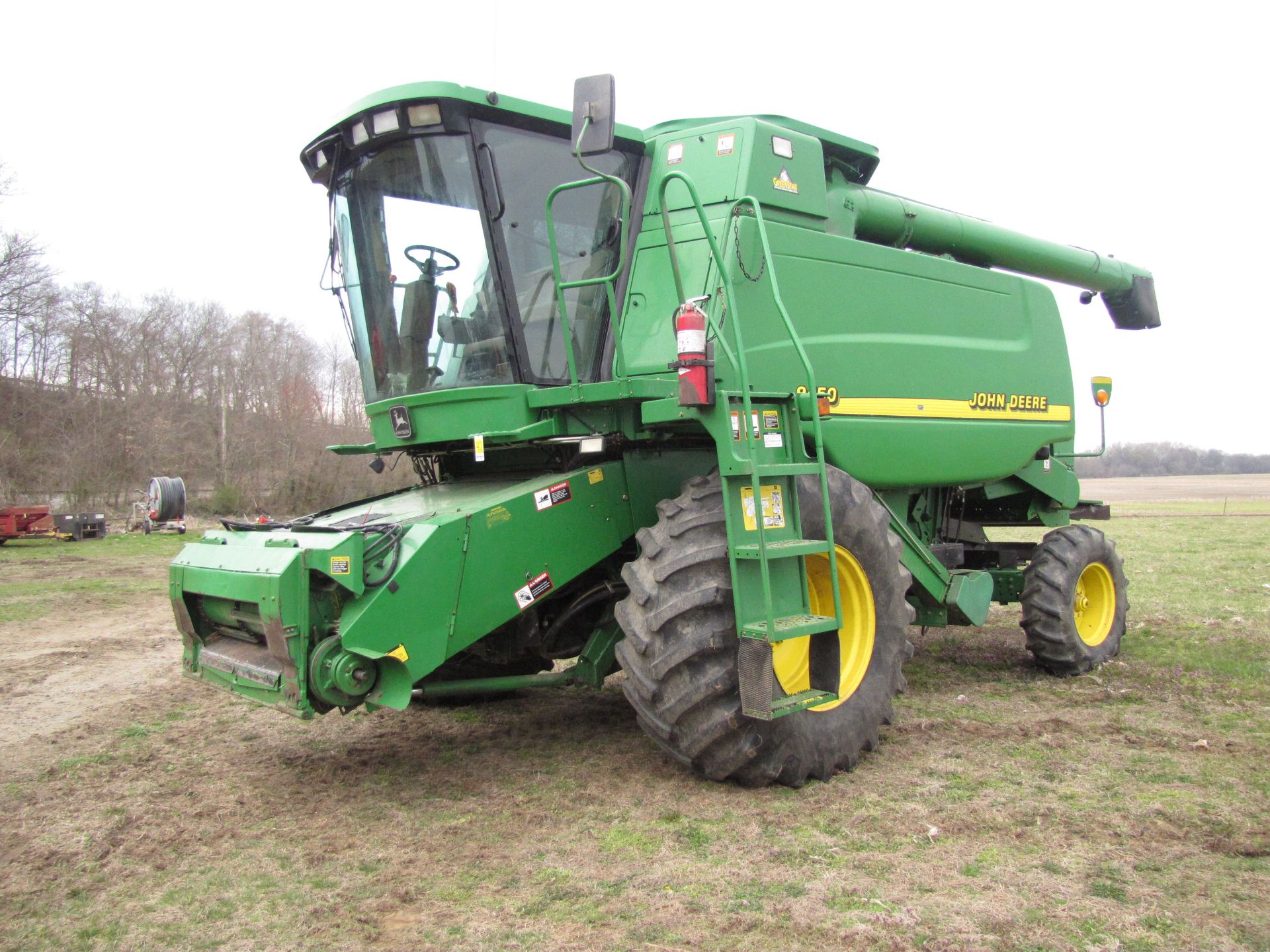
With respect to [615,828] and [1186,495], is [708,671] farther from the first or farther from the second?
[1186,495]

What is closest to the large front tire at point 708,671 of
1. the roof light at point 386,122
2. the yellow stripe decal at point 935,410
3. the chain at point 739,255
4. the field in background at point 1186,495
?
the yellow stripe decal at point 935,410

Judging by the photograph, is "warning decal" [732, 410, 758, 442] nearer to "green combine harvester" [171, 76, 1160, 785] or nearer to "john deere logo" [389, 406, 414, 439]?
"green combine harvester" [171, 76, 1160, 785]

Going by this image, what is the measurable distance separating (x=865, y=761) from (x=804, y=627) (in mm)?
962

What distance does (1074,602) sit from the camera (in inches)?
266

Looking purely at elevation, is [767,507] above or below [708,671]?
above

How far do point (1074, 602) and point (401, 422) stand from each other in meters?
4.74

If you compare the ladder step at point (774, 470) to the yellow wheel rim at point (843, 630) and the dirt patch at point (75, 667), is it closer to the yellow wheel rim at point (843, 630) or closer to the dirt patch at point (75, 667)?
the yellow wheel rim at point (843, 630)

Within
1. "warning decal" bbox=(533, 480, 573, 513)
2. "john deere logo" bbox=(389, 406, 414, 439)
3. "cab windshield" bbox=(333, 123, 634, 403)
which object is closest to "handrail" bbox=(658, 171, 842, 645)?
"cab windshield" bbox=(333, 123, 634, 403)

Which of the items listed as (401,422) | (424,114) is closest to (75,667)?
(401,422)

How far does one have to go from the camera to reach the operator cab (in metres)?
4.71

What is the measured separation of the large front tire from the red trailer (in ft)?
63.8

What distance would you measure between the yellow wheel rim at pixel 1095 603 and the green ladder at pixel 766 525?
3.49 metres

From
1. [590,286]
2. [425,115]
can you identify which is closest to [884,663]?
[590,286]

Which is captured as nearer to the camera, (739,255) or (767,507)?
(767,507)
